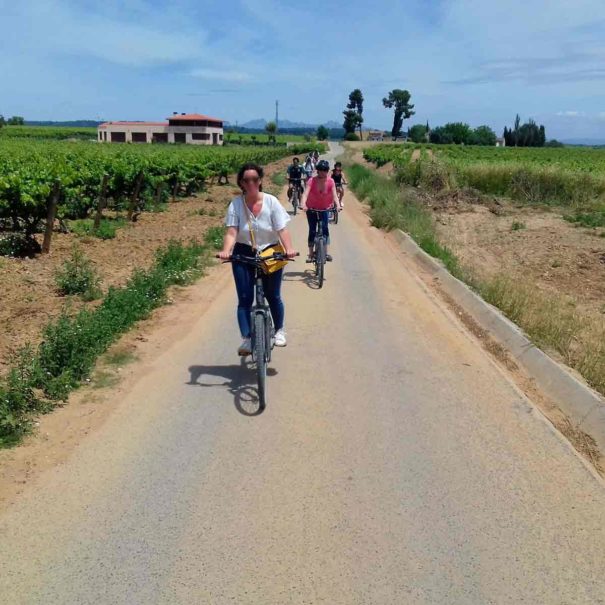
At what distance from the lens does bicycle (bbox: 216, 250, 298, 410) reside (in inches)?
205

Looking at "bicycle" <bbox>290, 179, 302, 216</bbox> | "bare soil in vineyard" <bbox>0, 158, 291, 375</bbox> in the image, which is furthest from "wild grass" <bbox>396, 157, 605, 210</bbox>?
"bare soil in vineyard" <bbox>0, 158, 291, 375</bbox>

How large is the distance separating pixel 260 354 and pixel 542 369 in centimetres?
302

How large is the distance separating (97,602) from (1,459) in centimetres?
165

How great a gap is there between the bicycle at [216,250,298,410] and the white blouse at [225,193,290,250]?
0.60 ft

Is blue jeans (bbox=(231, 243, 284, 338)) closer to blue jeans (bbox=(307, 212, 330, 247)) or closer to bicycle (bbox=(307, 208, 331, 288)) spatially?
bicycle (bbox=(307, 208, 331, 288))

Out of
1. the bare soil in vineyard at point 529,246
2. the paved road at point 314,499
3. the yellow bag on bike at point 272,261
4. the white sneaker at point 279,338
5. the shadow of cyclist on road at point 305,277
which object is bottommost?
the bare soil in vineyard at point 529,246

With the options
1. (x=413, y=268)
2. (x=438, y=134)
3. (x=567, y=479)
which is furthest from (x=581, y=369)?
(x=438, y=134)

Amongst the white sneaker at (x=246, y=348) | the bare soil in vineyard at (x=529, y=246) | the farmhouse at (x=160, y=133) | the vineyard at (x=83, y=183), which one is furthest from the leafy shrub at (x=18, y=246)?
the farmhouse at (x=160, y=133)

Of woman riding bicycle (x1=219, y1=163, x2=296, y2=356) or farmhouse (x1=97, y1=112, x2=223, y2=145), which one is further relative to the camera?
farmhouse (x1=97, y1=112, x2=223, y2=145)

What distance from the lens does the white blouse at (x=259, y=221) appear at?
565cm

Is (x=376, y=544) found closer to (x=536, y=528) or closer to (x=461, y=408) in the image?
(x=536, y=528)

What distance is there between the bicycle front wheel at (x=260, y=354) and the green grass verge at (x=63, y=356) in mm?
1621

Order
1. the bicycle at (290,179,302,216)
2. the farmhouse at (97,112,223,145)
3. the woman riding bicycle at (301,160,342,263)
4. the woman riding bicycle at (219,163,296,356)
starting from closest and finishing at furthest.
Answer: the woman riding bicycle at (219,163,296,356)
the woman riding bicycle at (301,160,342,263)
the bicycle at (290,179,302,216)
the farmhouse at (97,112,223,145)

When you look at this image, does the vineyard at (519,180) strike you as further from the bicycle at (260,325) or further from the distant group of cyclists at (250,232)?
the bicycle at (260,325)
